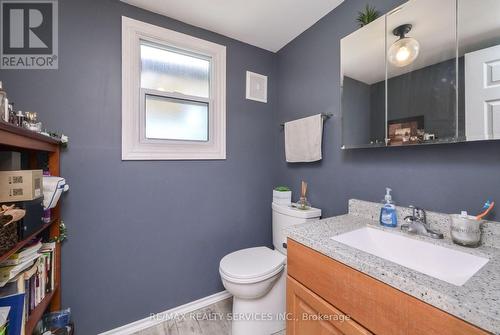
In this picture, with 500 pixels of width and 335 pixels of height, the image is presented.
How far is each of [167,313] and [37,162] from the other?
1.33 m

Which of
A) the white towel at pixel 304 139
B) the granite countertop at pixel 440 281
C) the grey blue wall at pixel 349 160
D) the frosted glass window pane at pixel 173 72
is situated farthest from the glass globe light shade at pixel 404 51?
the frosted glass window pane at pixel 173 72

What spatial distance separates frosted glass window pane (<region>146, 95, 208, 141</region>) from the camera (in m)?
1.56

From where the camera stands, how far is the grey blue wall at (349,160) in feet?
2.85

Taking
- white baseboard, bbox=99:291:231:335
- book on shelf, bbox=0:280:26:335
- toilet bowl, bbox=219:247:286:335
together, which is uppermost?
book on shelf, bbox=0:280:26:335

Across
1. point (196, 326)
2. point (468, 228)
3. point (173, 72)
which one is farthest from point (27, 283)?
point (468, 228)

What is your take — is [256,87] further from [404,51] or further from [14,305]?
[14,305]

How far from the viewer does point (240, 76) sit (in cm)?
183

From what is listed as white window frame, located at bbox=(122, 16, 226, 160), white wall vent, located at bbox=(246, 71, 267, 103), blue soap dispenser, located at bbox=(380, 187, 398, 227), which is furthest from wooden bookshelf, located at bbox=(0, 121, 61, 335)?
A: blue soap dispenser, located at bbox=(380, 187, 398, 227)

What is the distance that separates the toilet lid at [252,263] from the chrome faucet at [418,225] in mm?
767

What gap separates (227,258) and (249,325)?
432mm

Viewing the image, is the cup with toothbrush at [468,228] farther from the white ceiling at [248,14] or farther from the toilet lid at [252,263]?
the white ceiling at [248,14]

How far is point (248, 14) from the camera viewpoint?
150 centimetres

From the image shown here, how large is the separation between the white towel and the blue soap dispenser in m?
0.55

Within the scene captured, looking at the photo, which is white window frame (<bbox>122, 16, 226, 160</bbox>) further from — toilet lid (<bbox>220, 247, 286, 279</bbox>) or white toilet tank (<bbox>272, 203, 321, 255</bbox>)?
toilet lid (<bbox>220, 247, 286, 279</bbox>)
